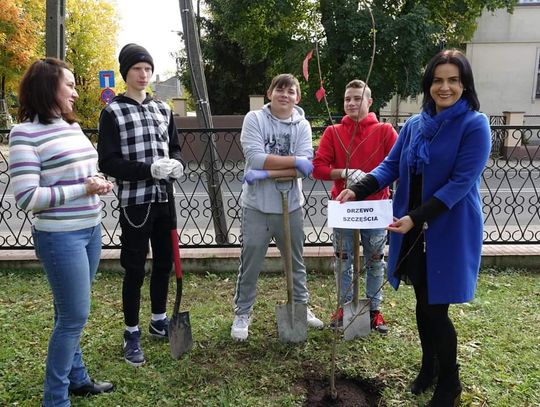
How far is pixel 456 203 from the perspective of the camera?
2146 millimetres

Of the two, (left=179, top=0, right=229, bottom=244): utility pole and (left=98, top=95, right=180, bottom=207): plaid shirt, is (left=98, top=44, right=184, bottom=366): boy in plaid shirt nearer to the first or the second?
(left=98, top=95, right=180, bottom=207): plaid shirt

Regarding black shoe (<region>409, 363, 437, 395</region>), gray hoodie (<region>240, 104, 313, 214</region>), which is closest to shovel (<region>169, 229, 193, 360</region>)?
gray hoodie (<region>240, 104, 313, 214</region>)

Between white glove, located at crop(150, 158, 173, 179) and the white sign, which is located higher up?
white glove, located at crop(150, 158, 173, 179)

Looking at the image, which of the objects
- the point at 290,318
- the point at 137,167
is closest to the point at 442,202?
the point at 290,318

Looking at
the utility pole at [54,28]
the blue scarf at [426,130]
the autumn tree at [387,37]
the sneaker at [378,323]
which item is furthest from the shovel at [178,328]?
the autumn tree at [387,37]

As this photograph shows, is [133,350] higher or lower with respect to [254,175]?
lower

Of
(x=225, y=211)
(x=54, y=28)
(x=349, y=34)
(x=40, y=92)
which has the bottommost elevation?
(x=225, y=211)

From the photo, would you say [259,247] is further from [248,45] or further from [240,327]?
[248,45]

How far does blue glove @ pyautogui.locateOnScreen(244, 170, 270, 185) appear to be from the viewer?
2.97 m

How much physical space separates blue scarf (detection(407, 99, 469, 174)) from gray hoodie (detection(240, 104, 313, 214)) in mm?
932

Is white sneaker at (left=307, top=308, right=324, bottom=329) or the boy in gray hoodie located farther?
white sneaker at (left=307, top=308, right=324, bottom=329)

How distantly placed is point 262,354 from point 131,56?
79.2 inches

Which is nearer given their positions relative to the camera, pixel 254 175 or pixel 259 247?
pixel 254 175

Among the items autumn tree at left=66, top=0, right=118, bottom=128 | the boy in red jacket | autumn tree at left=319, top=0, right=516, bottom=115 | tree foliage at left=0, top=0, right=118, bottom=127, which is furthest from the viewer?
autumn tree at left=66, top=0, right=118, bottom=128
